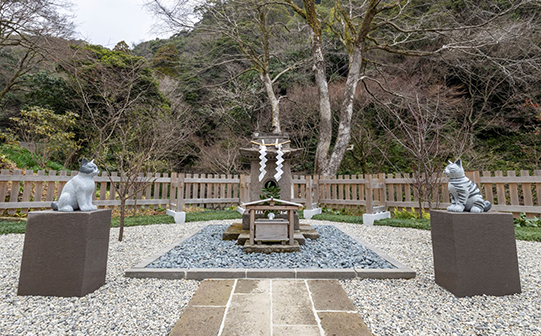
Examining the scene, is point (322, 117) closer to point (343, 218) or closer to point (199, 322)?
point (343, 218)

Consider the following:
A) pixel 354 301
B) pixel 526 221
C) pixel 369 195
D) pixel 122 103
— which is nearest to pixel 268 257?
pixel 354 301

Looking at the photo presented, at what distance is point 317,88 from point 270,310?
1126cm

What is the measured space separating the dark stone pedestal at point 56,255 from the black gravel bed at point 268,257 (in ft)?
2.66

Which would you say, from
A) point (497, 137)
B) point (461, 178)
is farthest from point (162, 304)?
point (497, 137)

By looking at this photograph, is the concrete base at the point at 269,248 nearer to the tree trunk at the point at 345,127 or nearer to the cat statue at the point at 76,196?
the cat statue at the point at 76,196

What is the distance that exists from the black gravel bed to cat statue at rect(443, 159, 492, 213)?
1.09 m

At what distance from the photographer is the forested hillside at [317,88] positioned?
858 cm

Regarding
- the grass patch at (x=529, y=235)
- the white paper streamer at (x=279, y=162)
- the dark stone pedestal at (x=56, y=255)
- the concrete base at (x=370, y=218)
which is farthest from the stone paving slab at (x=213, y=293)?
the grass patch at (x=529, y=235)

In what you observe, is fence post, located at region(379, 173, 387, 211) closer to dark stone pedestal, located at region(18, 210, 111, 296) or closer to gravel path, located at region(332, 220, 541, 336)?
gravel path, located at region(332, 220, 541, 336)

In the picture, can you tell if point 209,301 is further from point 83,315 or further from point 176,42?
point 176,42

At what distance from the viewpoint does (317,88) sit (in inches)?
457

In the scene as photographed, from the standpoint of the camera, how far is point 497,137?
10.7 metres

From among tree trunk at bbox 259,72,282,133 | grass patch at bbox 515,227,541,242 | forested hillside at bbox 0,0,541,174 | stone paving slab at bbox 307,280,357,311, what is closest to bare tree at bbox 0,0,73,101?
forested hillside at bbox 0,0,541,174

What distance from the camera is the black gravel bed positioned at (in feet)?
9.70
